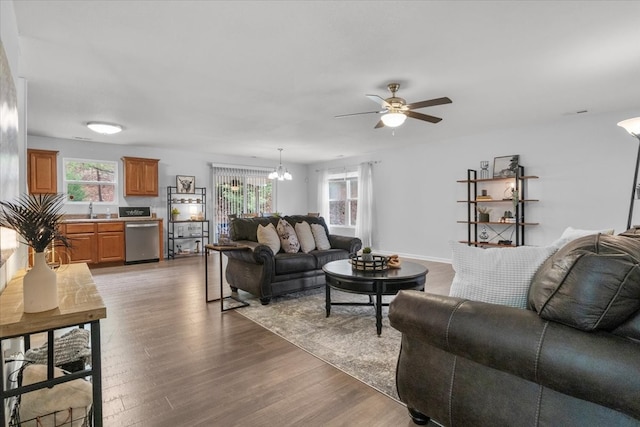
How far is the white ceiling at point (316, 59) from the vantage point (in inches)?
87.4

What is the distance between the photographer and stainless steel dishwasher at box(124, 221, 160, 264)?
20.9 feet

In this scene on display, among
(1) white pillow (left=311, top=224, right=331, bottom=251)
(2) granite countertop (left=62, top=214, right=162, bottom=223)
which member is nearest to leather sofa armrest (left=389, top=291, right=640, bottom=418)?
(1) white pillow (left=311, top=224, right=331, bottom=251)

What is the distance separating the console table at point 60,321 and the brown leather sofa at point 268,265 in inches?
83.1

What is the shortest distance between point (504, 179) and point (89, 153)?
25.8ft

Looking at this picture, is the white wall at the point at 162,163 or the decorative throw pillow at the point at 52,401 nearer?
the decorative throw pillow at the point at 52,401

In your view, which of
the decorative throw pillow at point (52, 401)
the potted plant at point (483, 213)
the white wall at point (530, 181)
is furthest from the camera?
the potted plant at point (483, 213)

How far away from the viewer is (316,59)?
9.51 feet

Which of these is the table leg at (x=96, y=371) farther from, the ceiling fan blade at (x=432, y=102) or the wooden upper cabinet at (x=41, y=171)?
the wooden upper cabinet at (x=41, y=171)

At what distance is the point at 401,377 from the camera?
5.49ft

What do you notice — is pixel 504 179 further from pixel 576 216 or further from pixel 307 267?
pixel 307 267

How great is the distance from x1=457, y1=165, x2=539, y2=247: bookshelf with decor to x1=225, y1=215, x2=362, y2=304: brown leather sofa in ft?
9.09

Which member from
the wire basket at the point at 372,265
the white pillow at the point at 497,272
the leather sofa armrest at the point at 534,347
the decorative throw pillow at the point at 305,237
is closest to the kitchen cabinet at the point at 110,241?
Result: the decorative throw pillow at the point at 305,237

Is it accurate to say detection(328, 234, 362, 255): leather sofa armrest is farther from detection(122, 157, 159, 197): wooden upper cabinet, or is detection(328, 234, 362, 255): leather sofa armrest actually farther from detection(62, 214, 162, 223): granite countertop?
detection(122, 157, 159, 197): wooden upper cabinet

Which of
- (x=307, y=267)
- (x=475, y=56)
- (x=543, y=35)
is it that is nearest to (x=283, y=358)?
(x=307, y=267)
